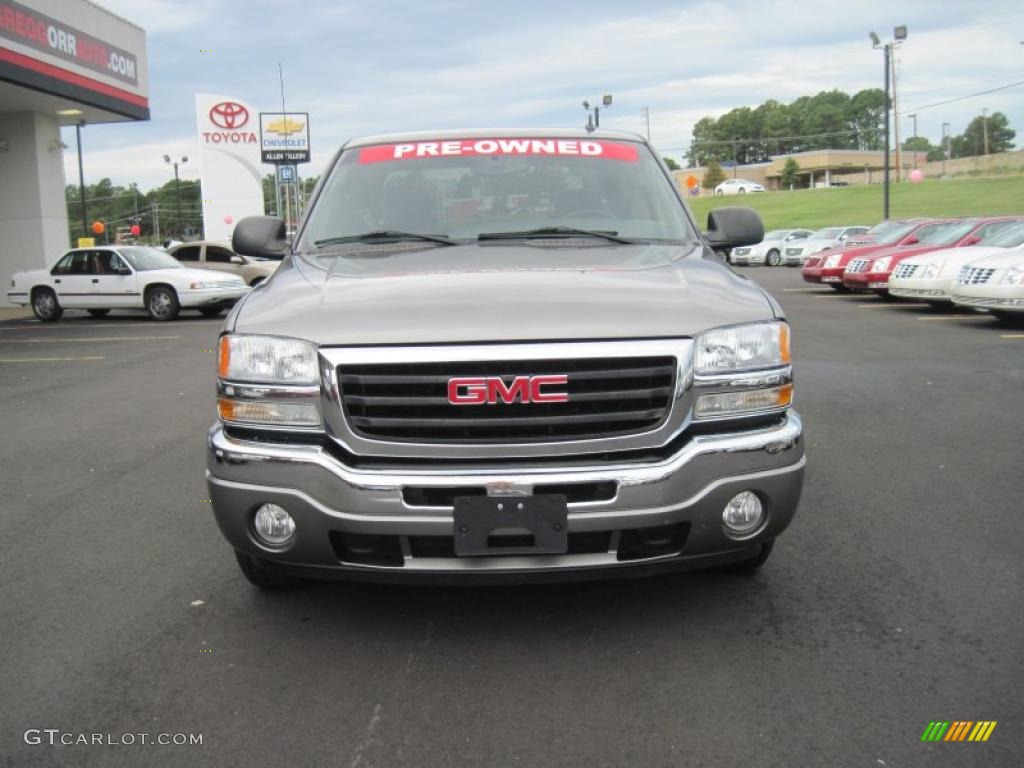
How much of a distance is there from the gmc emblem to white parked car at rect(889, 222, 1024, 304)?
1283 centimetres

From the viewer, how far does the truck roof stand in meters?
4.64

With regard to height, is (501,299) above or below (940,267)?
above

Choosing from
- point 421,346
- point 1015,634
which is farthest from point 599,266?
point 1015,634

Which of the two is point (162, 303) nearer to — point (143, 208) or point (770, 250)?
point (770, 250)

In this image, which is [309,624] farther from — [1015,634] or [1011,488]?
[1011,488]

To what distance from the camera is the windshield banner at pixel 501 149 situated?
4484 millimetres

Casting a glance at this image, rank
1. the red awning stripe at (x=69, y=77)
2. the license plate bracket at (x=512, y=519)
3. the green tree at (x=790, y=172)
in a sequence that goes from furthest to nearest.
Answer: the green tree at (x=790, y=172) → the red awning stripe at (x=69, y=77) → the license plate bracket at (x=512, y=519)

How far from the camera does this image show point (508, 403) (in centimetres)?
287

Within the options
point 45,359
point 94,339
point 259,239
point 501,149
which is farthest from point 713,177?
point 259,239

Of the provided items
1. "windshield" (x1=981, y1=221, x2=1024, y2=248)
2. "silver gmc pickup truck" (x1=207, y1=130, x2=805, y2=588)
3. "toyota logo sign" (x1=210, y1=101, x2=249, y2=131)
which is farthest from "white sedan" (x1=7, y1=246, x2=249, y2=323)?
"toyota logo sign" (x1=210, y1=101, x2=249, y2=131)

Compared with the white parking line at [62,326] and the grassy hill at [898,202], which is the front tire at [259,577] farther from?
the grassy hill at [898,202]

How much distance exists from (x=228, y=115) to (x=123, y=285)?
96.7 ft

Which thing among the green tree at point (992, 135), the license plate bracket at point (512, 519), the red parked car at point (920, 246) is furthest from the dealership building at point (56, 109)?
the green tree at point (992, 135)
